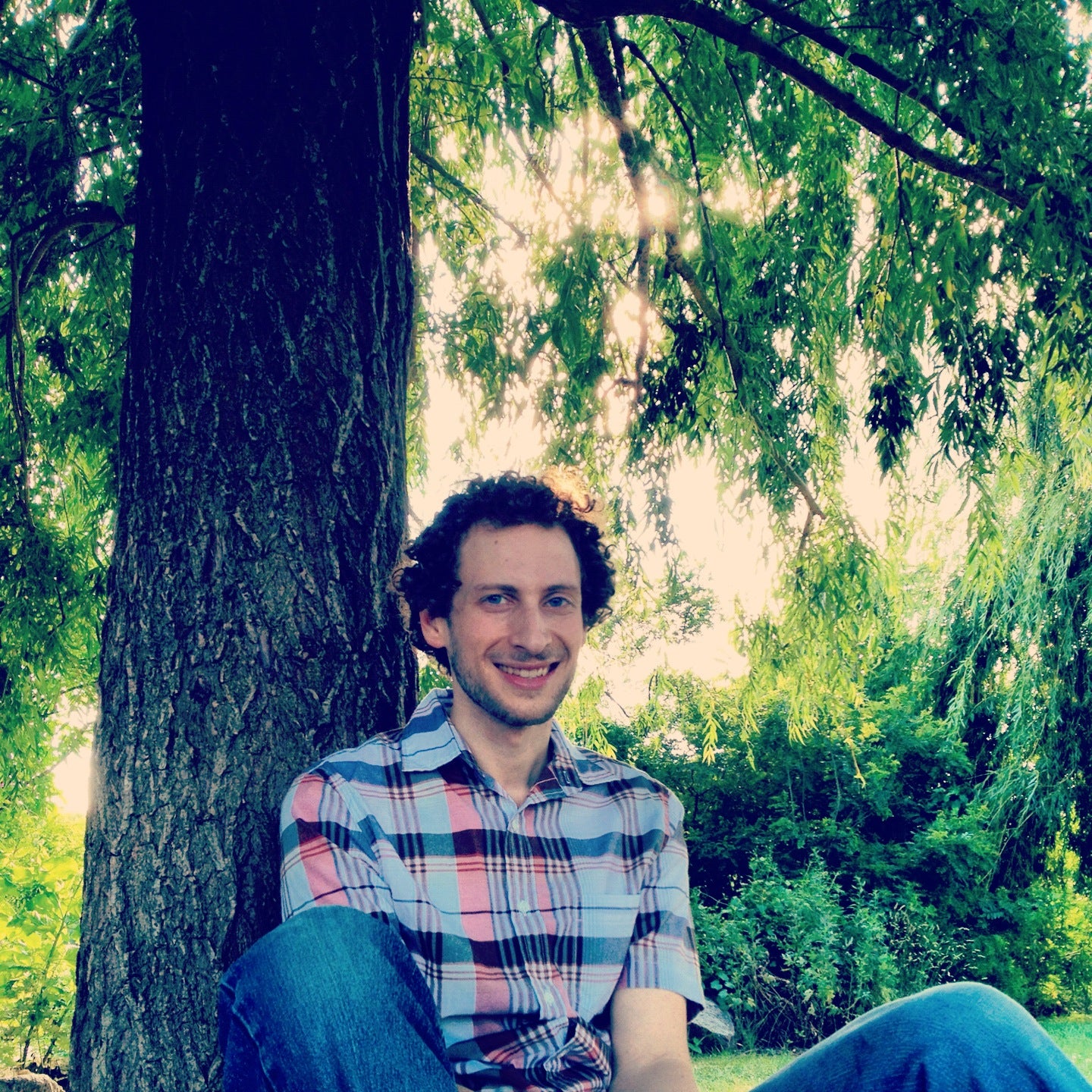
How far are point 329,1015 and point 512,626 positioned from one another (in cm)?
83

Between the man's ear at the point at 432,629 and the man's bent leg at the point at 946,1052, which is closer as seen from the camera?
the man's bent leg at the point at 946,1052

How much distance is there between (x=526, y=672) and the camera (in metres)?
1.94

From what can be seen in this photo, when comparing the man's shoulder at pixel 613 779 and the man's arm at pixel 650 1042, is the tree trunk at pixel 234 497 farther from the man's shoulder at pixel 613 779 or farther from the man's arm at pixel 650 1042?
the man's arm at pixel 650 1042

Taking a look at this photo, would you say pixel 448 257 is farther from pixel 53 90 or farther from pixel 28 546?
pixel 28 546

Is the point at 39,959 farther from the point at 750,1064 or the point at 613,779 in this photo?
the point at 750,1064

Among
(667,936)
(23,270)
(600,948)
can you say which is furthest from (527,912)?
(23,270)

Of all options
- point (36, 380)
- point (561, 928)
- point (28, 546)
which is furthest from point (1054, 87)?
point (36, 380)

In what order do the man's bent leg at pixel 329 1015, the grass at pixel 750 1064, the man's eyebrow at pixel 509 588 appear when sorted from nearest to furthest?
1. the man's bent leg at pixel 329 1015
2. the man's eyebrow at pixel 509 588
3. the grass at pixel 750 1064

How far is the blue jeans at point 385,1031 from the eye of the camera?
1287 mm

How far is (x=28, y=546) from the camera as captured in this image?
310 centimetres

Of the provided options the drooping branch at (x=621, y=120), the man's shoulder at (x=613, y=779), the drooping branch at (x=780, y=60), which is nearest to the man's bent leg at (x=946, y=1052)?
the man's shoulder at (x=613, y=779)

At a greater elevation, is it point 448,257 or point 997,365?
point 448,257

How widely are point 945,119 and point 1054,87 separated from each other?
267 mm

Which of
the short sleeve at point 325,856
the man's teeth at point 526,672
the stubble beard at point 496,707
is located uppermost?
the man's teeth at point 526,672
